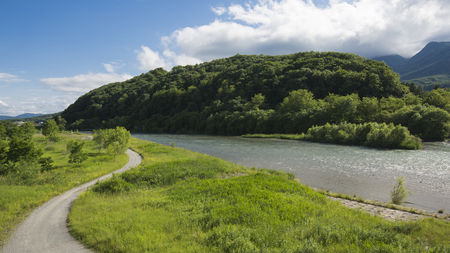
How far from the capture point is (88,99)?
629 feet

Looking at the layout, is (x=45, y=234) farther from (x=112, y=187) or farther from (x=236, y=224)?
(x=236, y=224)

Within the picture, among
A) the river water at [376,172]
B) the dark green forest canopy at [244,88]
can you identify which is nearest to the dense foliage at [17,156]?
the river water at [376,172]

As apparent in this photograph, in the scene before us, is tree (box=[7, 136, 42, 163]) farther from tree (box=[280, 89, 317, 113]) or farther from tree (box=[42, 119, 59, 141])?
tree (box=[280, 89, 317, 113])

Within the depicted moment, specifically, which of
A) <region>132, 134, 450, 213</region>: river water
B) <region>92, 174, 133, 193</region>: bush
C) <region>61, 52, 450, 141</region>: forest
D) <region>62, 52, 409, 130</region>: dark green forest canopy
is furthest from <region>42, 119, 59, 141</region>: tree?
<region>62, 52, 409, 130</region>: dark green forest canopy

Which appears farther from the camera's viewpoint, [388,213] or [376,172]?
[376,172]

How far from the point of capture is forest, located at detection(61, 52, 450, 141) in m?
61.0

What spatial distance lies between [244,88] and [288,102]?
37.0 metres

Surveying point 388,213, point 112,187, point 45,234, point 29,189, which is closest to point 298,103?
point 388,213

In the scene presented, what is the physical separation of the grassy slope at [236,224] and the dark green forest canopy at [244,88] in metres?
85.8

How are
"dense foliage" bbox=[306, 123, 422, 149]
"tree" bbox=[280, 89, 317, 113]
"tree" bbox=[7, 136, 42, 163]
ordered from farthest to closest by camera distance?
"tree" bbox=[280, 89, 317, 113], "dense foliage" bbox=[306, 123, 422, 149], "tree" bbox=[7, 136, 42, 163]

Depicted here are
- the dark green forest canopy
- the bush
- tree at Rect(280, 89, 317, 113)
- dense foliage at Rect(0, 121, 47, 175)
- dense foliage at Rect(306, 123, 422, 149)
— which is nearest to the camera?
the bush

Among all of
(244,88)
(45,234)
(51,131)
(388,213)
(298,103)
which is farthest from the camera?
(244,88)

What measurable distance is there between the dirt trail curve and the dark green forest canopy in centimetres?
9244

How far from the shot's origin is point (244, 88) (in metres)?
119
